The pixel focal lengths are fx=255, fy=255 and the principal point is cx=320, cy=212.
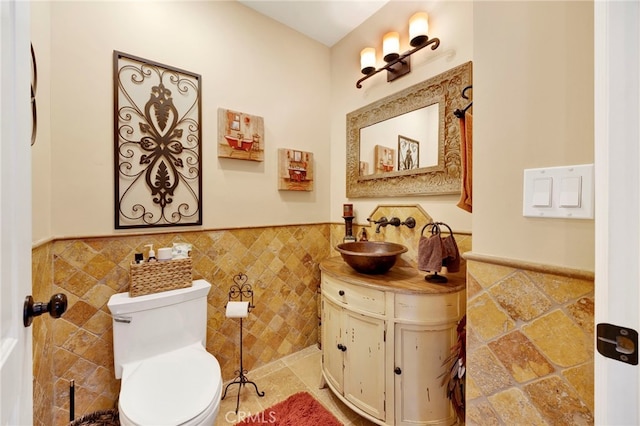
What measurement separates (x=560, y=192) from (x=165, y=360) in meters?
1.79

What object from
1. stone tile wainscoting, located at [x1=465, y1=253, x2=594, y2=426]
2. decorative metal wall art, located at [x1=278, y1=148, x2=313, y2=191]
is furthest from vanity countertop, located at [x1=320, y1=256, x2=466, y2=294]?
decorative metal wall art, located at [x1=278, y1=148, x2=313, y2=191]

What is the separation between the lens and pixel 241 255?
191cm

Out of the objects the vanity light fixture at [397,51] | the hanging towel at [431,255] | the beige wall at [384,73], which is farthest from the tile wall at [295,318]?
the vanity light fixture at [397,51]

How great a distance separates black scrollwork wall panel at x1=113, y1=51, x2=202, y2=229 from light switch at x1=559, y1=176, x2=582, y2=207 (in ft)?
5.92

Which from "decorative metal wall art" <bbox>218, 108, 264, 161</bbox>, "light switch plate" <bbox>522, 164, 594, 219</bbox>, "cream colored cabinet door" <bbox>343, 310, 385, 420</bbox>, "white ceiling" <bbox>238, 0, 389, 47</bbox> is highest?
"white ceiling" <bbox>238, 0, 389, 47</bbox>

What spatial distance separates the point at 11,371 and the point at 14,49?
0.63m

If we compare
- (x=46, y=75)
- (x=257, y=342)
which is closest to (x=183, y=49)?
(x=46, y=75)

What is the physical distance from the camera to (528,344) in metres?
0.73

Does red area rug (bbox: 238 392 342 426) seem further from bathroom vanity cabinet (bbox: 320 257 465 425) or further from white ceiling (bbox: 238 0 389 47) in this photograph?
white ceiling (bbox: 238 0 389 47)

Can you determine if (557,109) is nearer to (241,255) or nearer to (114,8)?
(241,255)

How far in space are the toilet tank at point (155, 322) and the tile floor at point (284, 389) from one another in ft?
1.70
